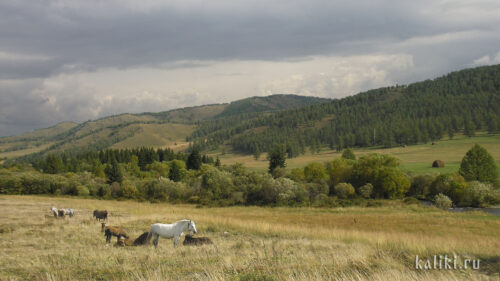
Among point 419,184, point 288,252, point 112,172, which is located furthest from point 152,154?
point 288,252

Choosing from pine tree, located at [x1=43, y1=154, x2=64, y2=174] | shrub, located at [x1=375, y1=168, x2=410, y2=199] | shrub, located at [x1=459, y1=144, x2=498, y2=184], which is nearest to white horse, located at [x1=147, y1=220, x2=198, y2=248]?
shrub, located at [x1=375, y1=168, x2=410, y2=199]

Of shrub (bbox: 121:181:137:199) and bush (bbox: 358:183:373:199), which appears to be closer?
bush (bbox: 358:183:373:199)

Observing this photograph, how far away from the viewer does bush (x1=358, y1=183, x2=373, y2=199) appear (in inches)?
2474

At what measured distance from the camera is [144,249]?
1407 centimetres

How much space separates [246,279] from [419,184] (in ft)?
221

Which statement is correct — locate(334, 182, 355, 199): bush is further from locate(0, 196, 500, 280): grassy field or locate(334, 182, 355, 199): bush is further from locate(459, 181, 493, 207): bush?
locate(0, 196, 500, 280): grassy field

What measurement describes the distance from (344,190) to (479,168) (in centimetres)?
2907

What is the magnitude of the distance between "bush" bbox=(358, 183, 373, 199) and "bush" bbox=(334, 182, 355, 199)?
1860mm

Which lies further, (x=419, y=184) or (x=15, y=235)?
(x=419, y=184)

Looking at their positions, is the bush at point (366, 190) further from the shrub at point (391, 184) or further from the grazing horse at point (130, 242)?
the grazing horse at point (130, 242)

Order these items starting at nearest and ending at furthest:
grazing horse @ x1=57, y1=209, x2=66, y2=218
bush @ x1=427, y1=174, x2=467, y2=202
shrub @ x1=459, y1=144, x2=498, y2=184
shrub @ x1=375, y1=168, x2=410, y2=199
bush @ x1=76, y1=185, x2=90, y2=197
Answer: grazing horse @ x1=57, y1=209, x2=66, y2=218, bush @ x1=427, y1=174, x2=467, y2=202, shrub @ x1=375, y1=168, x2=410, y2=199, shrub @ x1=459, y1=144, x2=498, y2=184, bush @ x1=76, y1=185, x2=90, y2=197

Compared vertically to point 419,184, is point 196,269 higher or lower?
higher

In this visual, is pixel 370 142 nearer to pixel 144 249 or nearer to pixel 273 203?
pixel 273 203

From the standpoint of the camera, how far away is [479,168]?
216 feet
